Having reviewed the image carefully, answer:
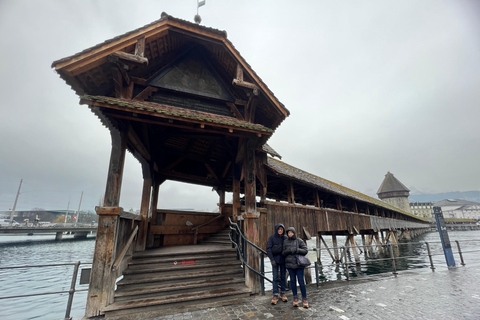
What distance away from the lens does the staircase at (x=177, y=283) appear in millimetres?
4617

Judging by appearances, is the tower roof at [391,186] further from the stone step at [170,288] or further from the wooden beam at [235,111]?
the stone step at [170,288]

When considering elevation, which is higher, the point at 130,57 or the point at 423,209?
the point at 423,209

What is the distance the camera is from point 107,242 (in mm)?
4660

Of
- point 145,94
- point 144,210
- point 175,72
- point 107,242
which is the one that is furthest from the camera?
point 144,210

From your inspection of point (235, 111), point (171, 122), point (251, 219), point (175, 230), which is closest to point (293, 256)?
point (251, 219)

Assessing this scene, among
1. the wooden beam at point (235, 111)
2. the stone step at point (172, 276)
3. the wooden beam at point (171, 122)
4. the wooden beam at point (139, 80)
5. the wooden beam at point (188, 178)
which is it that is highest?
the wooden beam at point (139, 80)

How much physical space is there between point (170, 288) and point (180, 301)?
1.33 feet

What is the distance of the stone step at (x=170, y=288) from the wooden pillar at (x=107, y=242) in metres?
0.32

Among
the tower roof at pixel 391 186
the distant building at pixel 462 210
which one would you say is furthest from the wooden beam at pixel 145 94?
the distant building at pixel 462 210

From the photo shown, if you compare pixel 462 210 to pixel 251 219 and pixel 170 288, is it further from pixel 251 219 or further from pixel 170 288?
pixel 170 288

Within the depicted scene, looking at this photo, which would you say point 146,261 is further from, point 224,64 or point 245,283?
point 224,64

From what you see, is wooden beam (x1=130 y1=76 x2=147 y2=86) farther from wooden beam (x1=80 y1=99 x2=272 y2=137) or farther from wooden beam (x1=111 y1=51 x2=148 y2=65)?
wooden beam (x1=80 y1=99 x2=272 y2=137)

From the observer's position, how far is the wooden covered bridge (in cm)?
480

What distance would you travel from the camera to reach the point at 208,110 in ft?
23.0
